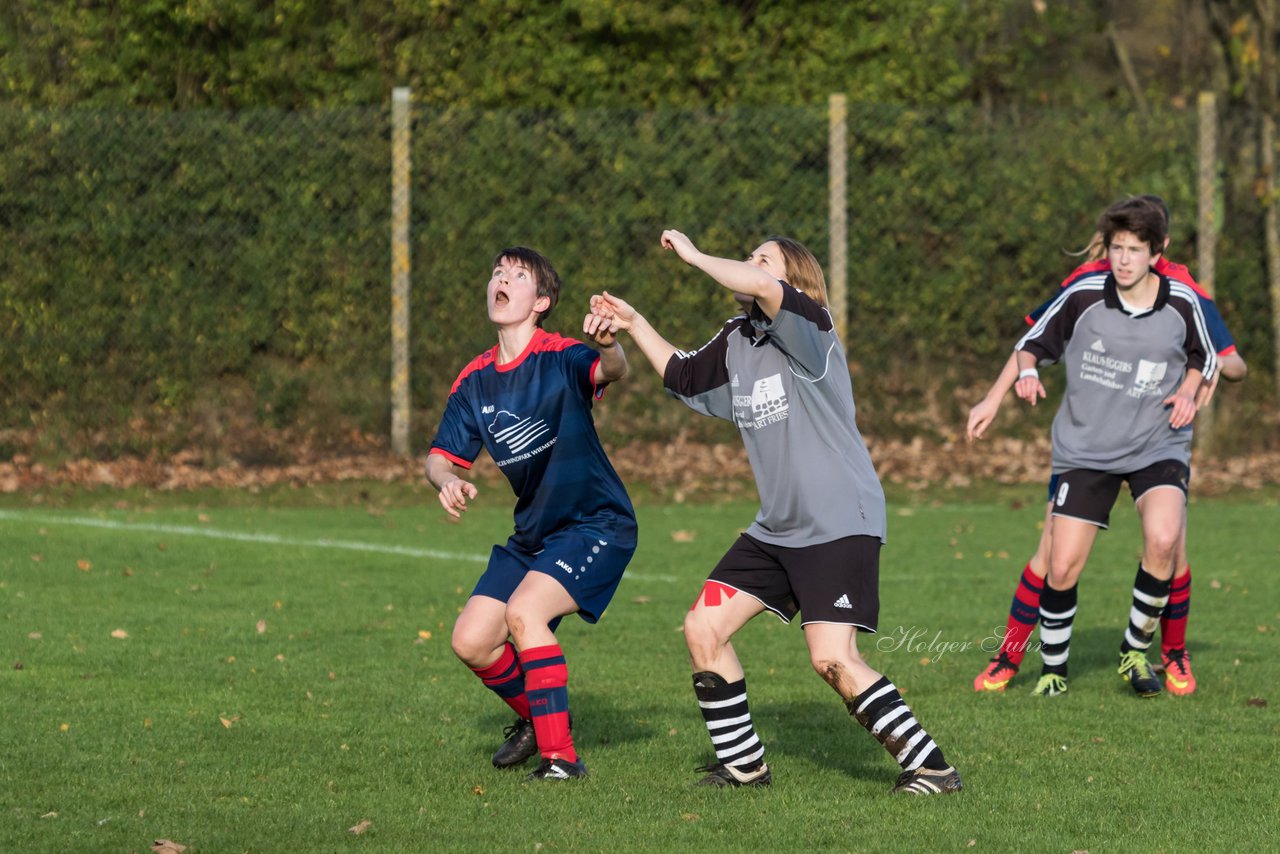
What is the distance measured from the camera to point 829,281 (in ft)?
49.2

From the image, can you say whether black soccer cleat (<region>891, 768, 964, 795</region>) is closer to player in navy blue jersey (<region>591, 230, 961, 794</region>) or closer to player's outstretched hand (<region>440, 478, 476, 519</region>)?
player in navy blue jersey (<region>591, 230, 961, 794</region>)

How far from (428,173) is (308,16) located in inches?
104

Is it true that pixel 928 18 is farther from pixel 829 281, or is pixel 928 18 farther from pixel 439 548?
pixel 439 548

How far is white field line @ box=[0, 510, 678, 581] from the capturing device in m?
11.0

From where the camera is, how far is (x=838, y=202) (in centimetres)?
1496

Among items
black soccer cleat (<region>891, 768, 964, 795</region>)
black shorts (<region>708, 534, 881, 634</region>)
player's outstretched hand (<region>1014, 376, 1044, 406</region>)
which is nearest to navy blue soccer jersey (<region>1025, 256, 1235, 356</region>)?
player's outstretched hand (<region>1014, 376, 1044, 406</region>)

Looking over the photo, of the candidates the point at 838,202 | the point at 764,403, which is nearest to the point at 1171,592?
the point at 764,403

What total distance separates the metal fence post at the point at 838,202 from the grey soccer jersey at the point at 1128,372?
Result: 7557mm

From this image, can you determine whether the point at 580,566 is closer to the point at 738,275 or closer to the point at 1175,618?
the point at 738,275

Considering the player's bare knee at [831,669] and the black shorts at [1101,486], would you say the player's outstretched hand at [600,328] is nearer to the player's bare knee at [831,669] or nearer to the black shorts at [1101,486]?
the player's bare knee at [831,669]

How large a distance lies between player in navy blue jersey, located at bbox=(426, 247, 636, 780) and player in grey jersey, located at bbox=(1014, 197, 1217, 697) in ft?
6.78

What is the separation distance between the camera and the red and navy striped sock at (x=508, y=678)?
6066mm

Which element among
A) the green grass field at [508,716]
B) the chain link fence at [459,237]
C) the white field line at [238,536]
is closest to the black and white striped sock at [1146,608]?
the green grass field at [508,716]

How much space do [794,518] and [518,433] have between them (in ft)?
3.50
